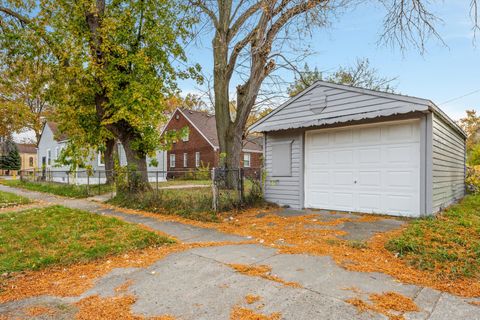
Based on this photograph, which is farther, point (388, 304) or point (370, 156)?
point (370, 156)

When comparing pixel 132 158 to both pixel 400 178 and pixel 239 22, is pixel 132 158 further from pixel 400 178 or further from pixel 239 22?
pixel 400 178

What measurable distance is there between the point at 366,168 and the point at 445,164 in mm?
2494

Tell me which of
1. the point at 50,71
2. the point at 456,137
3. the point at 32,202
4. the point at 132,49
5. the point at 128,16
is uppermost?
the point at 128,16

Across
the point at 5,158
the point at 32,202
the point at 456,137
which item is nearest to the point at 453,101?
the point at 456,137

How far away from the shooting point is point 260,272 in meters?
3.83

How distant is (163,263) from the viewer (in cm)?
433

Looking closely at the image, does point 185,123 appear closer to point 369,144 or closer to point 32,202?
point 32,202

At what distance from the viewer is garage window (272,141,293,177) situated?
912 centimetres

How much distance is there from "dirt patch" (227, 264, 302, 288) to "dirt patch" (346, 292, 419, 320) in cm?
73

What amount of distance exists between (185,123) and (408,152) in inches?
847

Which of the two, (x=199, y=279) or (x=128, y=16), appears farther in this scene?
(x=128, y=16)

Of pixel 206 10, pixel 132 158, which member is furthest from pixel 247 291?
pixel 206 10

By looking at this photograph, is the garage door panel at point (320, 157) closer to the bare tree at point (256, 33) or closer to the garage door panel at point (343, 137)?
the garage door panel at point (343, 137)

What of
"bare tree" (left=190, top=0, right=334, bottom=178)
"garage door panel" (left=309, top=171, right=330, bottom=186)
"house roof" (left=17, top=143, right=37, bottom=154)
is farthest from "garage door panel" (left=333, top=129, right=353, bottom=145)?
"house roof" (left=17, top=143, right=37, bottom=154)
